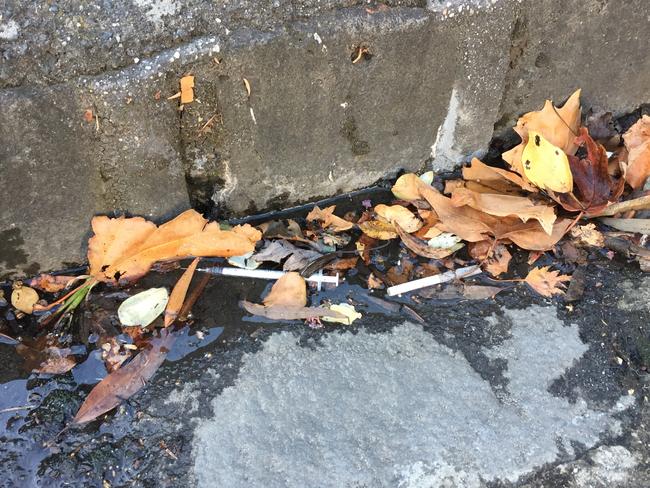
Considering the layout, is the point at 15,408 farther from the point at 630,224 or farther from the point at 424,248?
the point at 630,224

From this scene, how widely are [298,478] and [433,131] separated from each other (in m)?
1.28

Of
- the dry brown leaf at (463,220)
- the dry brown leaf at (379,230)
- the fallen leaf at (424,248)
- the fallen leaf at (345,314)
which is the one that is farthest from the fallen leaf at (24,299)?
the dry brown leaf at (463,220)

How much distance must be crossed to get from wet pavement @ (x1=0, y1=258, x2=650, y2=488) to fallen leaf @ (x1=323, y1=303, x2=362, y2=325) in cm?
3

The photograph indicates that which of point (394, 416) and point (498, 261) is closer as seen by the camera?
point (394, 416)

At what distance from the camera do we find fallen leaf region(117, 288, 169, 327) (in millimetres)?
1863

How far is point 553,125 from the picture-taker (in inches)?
88.2

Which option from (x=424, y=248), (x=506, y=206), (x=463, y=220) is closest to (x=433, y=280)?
(x=424, y=248)

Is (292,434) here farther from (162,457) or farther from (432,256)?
(432,256)

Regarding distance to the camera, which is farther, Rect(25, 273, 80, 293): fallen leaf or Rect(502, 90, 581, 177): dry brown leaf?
Rect(502, 90, 581, 177): dry brown leaf

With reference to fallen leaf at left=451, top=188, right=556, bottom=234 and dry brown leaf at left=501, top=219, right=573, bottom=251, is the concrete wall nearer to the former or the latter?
fallen leaf at left=451, top=188, right=556, bottom=234

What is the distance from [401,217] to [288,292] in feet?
1.70

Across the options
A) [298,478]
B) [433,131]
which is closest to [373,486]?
[298,478]

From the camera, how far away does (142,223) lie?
1.92 metres

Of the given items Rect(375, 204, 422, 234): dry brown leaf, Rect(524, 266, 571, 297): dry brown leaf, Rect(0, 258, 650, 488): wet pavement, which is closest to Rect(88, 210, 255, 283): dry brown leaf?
Rect(0, 258, 650, 488): wet pavement
